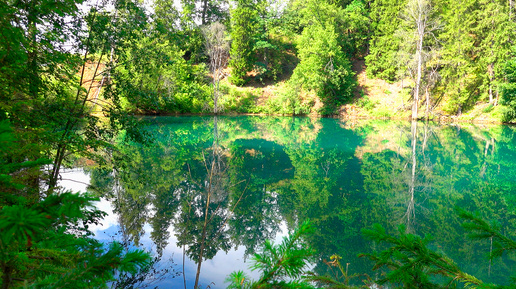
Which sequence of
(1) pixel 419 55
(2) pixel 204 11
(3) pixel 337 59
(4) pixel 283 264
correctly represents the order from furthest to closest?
(2) pixel 204 11 < (3) pixel 337 59 < (1) pixel 419 55 < (4) pixel 283 264

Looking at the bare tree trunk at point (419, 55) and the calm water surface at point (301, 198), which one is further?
the bare tree trunk at point (419, 55)

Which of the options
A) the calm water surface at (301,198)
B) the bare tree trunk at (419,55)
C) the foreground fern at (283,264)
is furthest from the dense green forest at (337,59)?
the foreground fern at (283,264)

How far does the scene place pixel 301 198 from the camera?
694 centimetres

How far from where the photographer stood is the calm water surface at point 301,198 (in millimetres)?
4484

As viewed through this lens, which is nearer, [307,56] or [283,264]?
[283,264]

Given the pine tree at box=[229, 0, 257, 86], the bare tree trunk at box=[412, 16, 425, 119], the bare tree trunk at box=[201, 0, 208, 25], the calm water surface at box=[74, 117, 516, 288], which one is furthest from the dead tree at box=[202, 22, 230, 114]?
the bare tree trunk at box=[412, 16, 425, 119]

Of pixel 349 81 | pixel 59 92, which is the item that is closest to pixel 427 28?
pixel 349 81

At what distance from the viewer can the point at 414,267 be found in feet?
5.18

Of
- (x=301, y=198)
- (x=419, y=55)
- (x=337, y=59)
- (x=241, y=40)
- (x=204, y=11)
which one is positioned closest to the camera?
(x=301, y=198)

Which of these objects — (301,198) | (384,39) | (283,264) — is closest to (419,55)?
(384,39)

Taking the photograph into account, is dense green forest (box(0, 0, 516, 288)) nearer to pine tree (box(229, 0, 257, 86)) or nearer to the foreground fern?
pine tree (box(229, 0, 257, 86))

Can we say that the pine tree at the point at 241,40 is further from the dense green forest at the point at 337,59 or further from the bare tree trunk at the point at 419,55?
the bare tree trunk at the point at 419,55

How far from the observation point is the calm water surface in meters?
4.48

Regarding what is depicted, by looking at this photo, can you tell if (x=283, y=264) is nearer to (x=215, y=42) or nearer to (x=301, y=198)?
(x=301, y=198)
